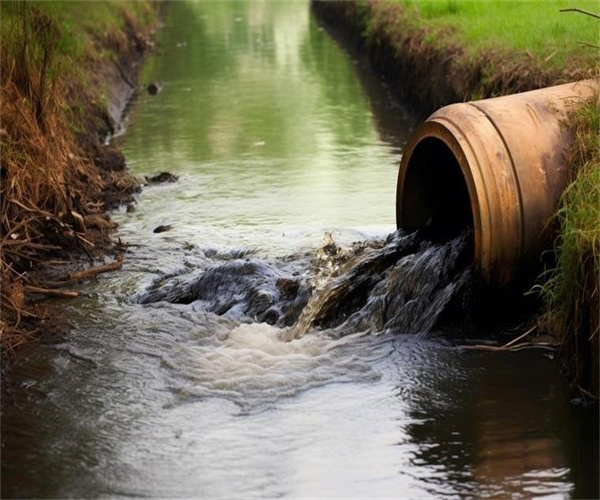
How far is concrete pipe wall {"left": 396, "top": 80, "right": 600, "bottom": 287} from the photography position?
7.38m

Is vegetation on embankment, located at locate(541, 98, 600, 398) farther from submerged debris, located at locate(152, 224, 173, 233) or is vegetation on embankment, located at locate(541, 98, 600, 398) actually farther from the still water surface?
submerged debris, located at locate(152, 224, 173, 233)

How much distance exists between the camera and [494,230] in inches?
290

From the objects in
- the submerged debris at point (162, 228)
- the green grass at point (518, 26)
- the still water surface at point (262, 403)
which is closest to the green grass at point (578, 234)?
the still water surface at point (262, 403)

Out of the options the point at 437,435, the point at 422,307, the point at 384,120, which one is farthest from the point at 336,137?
the point at 437,435

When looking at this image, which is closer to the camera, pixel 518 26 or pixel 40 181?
pixel 40 181

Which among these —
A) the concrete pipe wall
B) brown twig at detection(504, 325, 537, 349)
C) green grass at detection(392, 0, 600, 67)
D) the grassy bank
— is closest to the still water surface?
brown twig at detection(504, 325, 537, 349)

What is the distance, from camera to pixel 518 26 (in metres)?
12.9

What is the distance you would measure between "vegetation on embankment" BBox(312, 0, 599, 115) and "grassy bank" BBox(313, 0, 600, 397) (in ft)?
0.06

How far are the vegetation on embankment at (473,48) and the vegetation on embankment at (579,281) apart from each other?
4.85ft

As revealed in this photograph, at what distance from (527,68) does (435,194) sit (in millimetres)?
2429

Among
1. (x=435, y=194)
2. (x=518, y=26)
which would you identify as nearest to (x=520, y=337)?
(x=435, y=194)

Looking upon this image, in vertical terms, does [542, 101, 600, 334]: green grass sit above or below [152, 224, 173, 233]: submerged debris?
above

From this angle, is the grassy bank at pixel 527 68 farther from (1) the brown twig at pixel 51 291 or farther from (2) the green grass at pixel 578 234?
(1) the brown twig at pixel 51 291

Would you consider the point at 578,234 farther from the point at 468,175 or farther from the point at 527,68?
the point at 527,68
